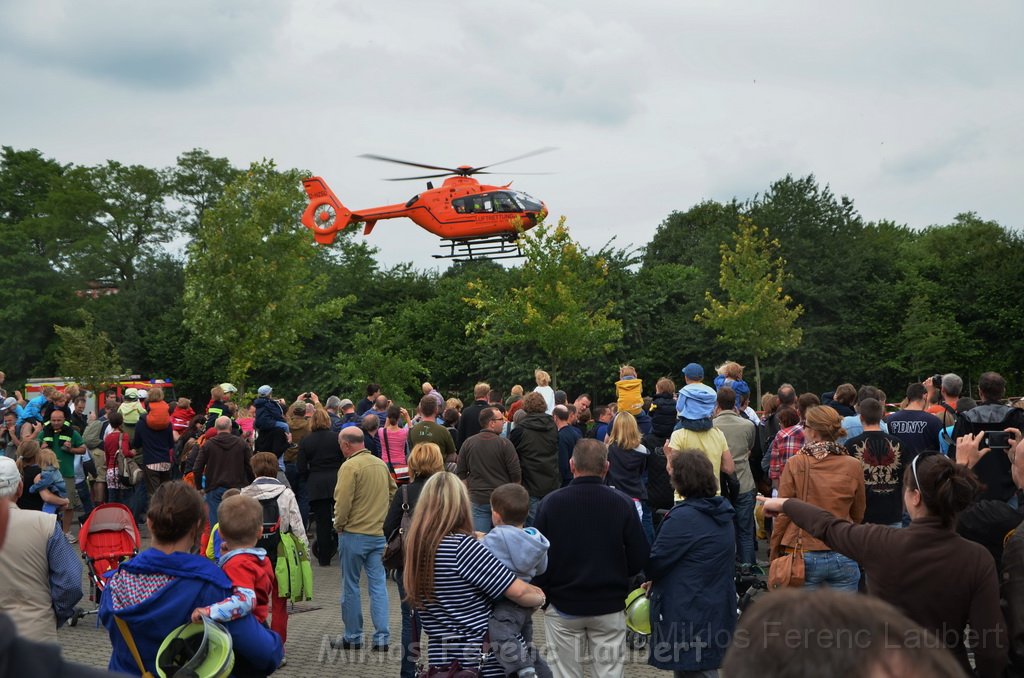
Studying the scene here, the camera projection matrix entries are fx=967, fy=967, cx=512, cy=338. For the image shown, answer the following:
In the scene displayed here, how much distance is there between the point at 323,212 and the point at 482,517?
26.3 metres

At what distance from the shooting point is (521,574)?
5.56 m

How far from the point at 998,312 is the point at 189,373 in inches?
1610

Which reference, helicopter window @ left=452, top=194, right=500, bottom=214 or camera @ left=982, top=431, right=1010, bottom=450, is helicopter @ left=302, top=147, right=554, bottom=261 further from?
camera @ left=982, top=431, right=1010, bottom=450

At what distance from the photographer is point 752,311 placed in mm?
38469

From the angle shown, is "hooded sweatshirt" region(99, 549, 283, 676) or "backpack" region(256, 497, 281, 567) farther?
"backpack" region(256, 497, 281, 567)

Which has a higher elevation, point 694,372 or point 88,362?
point 88,362

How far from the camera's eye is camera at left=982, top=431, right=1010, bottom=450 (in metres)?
7.38

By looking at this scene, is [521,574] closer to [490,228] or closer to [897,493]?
[897,493]

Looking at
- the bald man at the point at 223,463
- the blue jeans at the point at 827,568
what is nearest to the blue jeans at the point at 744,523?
the blue jeans at the point at 827,568

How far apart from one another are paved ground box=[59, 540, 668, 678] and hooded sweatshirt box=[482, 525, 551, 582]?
9.58 ft

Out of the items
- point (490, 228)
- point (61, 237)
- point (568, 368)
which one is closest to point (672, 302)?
point (568, 368)

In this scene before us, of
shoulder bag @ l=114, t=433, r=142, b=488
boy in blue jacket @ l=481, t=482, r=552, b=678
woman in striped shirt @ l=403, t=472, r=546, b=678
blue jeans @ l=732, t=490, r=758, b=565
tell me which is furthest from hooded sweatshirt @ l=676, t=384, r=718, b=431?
shoulder bag @ l=114, t=433, r=142, b=488

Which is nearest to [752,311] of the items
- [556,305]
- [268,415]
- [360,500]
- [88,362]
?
[556,305]

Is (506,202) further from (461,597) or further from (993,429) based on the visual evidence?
(461,597)
